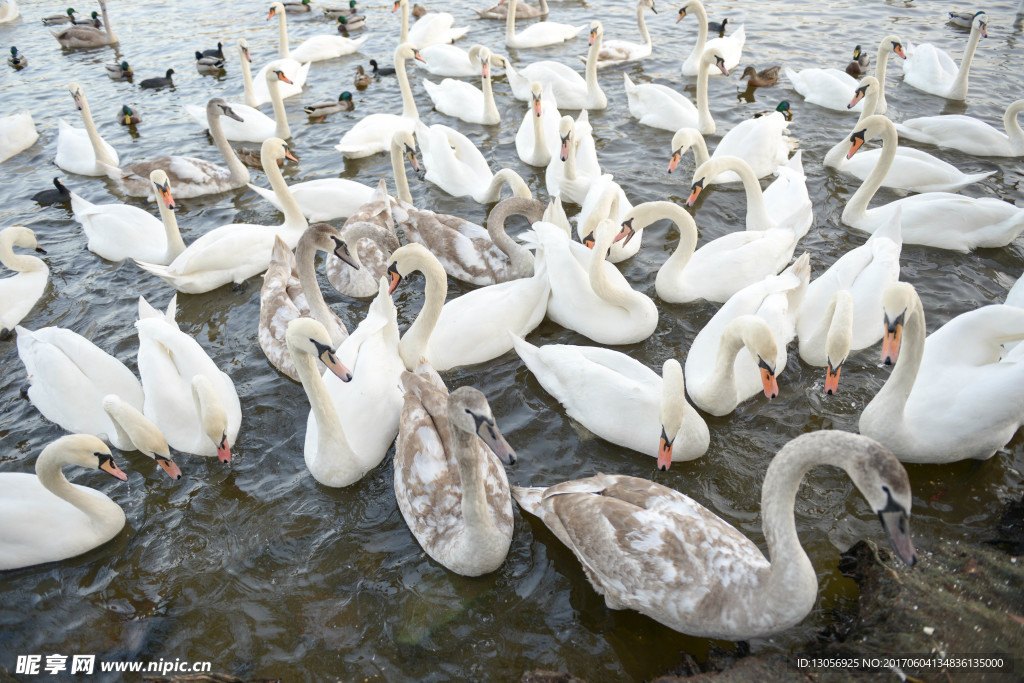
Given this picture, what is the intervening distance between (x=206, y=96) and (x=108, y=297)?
25.6 ft

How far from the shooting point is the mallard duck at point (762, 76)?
1337 centimetres

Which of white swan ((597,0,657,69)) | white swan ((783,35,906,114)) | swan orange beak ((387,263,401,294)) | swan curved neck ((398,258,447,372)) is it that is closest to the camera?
swan curved neck ((398,258,447,372))

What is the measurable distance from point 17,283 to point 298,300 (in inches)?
156

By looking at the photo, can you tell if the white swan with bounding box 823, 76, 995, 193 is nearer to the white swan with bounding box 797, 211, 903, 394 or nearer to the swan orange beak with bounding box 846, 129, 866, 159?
the swan orange beak with bounding box 846, 129, 866, 159

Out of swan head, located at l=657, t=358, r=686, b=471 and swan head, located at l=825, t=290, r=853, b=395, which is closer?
swan head, located at l=657, t=358, r=686, b=471

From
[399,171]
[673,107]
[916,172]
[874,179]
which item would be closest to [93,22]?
[399,171]

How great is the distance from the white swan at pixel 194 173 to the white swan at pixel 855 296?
28.8 feet

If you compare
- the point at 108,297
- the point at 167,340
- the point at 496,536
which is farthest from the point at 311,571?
the point at 108,297

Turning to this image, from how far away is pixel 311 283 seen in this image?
6.97 meters

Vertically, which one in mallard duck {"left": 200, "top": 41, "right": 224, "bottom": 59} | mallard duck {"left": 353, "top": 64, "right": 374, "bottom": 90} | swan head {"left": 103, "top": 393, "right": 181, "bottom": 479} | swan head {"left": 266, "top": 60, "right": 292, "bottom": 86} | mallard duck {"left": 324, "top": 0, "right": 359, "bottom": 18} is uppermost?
mallard duck {"left": 324, "top": 0, "right": 359, "bottom": 18}

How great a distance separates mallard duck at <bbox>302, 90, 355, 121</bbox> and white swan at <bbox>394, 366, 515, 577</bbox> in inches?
367

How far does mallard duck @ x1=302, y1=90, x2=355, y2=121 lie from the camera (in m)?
13.4

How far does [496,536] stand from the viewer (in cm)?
486

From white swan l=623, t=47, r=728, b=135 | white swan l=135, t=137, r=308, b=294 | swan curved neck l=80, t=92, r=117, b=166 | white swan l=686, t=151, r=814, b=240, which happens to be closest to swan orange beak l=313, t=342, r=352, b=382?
white swan l=135, t=137, r=308, b=294
